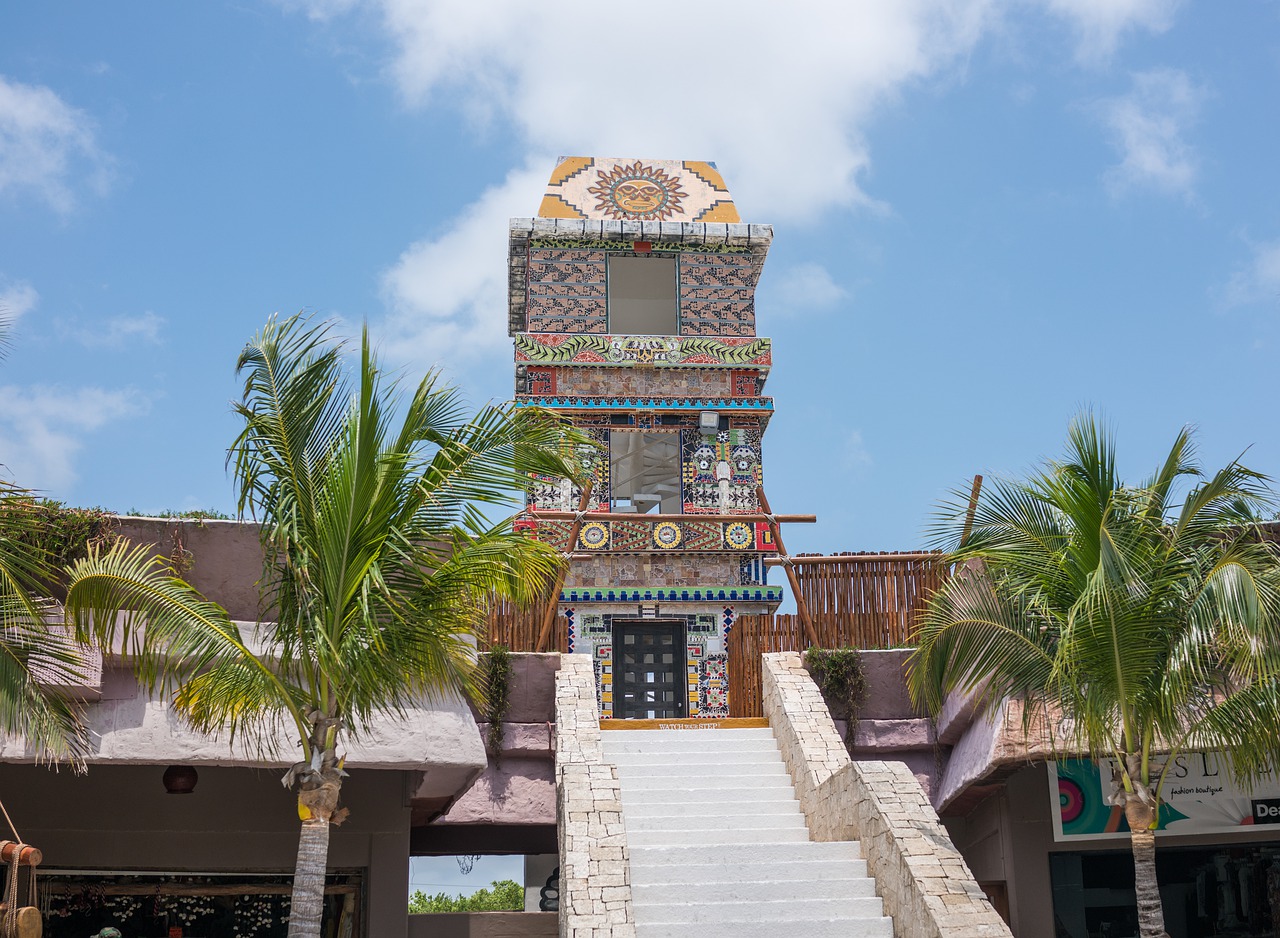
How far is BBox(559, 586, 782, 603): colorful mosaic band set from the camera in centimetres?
1961

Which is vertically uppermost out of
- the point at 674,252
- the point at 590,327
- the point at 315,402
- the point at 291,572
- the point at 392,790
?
the point at 674,252

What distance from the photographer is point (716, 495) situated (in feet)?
68.1

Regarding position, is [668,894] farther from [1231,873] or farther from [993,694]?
[1231,873]

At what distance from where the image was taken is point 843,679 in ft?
49.4

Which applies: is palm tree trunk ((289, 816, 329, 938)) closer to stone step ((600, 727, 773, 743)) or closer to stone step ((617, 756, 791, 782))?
stone step ((617, 756, 791, 782))

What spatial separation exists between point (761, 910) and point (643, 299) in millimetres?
14772

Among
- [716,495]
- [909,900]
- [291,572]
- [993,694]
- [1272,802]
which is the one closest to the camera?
[291,572]

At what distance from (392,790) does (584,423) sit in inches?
338

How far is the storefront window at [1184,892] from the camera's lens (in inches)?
547

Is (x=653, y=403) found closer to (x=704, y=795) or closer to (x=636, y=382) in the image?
(x=636, y=382)

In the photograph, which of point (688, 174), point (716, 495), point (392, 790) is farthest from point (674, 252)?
point (392, 790)

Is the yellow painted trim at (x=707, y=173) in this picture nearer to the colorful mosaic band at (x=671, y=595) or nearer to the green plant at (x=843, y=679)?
the colorful mosaic band at (x=671, y=595)

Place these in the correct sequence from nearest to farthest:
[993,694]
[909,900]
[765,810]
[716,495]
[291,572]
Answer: [291,572] < [909,900] < [993,694] < [765,810] < [716,495]

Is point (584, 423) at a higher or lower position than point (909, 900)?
higher
